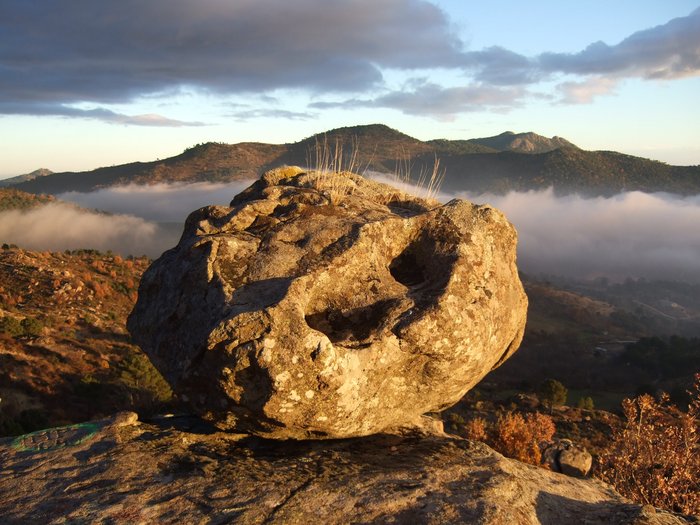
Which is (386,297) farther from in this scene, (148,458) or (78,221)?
(78,221)

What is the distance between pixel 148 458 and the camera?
681cm

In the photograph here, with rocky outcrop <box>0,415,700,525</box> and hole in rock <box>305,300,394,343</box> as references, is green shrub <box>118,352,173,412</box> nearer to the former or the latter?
rocky outcrop <box>0,415,700,525</box>

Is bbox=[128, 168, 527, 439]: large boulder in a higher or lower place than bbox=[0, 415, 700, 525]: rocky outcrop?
higher

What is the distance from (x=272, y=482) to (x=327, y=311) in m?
2.47

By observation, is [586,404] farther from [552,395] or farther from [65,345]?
[65,345]

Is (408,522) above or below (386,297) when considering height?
below

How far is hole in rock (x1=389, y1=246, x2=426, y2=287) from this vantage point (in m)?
9.09

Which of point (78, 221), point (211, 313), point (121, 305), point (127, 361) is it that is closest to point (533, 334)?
point (121, 305)

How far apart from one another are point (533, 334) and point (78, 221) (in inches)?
5390

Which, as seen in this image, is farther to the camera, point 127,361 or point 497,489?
point 127,361

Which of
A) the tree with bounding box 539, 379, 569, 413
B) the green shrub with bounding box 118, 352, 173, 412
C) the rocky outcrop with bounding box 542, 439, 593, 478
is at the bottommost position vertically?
the tree with bounding box 539, 379, 569, 413

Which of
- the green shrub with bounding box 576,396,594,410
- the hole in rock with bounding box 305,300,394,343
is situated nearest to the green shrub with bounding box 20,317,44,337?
the hole in rock with bounding box 305,300,394,343

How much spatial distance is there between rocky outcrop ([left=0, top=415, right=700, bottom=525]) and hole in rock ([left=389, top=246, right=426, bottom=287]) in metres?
2.52

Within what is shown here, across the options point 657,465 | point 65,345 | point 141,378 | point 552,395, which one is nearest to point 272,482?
point 657,465
